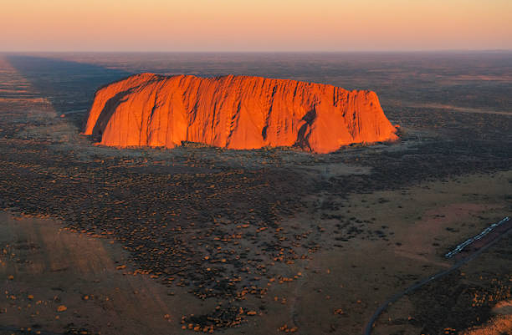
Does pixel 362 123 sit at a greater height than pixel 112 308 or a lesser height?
greater

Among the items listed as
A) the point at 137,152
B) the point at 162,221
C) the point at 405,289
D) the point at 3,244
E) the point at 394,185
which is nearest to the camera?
the point at 405,289

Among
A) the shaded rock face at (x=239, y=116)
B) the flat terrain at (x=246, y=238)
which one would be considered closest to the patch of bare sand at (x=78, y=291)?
the flat terrain at (x=246, y=238)

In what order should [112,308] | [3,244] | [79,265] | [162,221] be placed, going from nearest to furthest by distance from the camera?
[112,308] → [79,265] → [3,244] → [162,221]

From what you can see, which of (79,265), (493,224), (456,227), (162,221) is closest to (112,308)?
(79,265)

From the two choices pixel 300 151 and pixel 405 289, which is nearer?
pixel 405 289

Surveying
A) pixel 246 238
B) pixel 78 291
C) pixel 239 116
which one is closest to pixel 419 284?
pixel 246 238

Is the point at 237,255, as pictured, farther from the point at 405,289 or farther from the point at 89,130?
the point at 89,130

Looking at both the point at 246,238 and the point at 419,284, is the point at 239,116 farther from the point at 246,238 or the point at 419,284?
the point at 419,284
